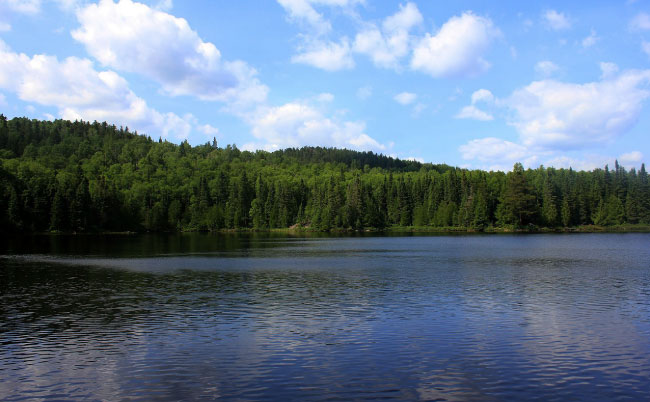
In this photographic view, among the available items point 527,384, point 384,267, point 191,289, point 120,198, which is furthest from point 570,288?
point 120,198

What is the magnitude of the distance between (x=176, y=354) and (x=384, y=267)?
1390 inches

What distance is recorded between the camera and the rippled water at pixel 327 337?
54.9 feet

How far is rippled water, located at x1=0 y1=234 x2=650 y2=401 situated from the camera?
54.9 ft

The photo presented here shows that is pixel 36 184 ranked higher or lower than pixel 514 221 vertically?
higher

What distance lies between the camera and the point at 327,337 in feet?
75.7

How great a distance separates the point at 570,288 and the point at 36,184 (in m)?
158

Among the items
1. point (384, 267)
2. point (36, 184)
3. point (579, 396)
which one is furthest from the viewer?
point (36, 184)

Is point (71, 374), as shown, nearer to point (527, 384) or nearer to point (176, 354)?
point (176, 354)

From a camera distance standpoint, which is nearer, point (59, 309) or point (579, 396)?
point (579, 396)

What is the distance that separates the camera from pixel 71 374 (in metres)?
18.1

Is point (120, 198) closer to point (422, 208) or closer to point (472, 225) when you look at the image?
point (422, 208)

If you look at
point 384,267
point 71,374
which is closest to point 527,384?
point 71,374

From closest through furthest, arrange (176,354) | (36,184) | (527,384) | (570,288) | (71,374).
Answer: (527,384) < (71,374) < (176,354) < (570,288) < (36,184)

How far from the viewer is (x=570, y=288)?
37.6 meters
